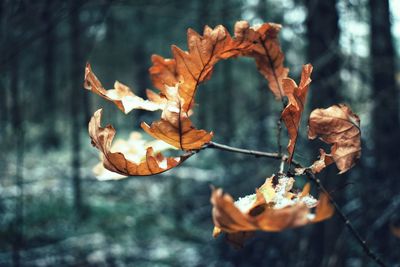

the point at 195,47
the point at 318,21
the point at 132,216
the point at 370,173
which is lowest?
the point at 132,216

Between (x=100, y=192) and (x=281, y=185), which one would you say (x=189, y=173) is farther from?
(x=281, y=185)

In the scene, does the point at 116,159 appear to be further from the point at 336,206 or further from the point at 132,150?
the point at 336,206

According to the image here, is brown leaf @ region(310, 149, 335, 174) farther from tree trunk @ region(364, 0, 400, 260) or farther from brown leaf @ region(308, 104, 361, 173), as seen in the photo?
tree trunk @ region(364, 0, 400, 260)

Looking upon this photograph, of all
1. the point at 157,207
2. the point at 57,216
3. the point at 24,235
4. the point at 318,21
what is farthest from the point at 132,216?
the point at 318,21

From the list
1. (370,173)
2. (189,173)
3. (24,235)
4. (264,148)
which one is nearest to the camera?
(370,173)

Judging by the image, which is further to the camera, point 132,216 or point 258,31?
point 132,216

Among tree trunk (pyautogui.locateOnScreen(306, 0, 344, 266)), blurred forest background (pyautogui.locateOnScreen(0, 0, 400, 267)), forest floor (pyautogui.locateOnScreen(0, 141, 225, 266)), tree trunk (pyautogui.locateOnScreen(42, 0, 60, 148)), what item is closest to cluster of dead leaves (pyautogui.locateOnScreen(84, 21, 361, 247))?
blurred forest background (pyautogui.locateOnScreen(0, 0, 400, 267))

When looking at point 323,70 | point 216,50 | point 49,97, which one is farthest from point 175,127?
point 49,97

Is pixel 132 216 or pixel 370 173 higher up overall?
pixel 370 173
